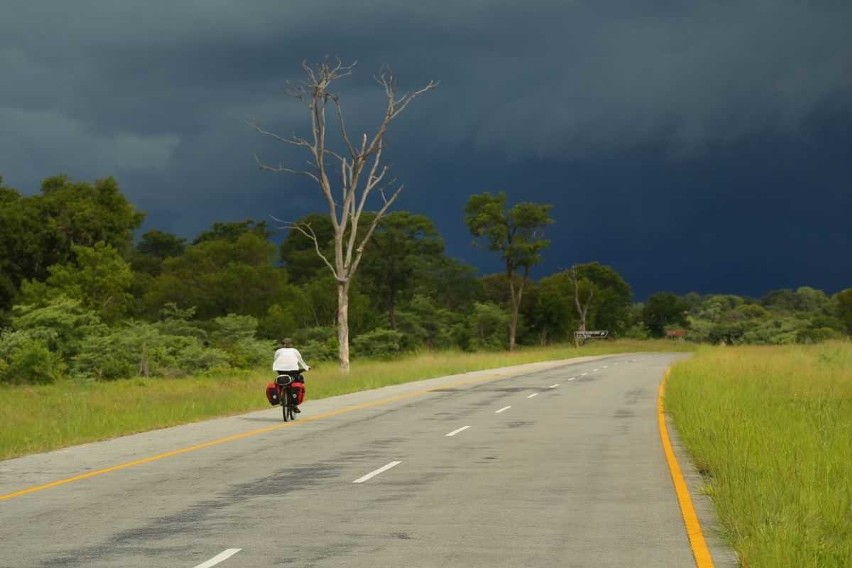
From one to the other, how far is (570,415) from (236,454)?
10410mm

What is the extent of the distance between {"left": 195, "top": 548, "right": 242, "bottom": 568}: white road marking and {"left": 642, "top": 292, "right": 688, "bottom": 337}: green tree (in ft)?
438

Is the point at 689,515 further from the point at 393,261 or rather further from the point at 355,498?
the point at 393,261

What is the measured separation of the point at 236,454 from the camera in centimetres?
1716

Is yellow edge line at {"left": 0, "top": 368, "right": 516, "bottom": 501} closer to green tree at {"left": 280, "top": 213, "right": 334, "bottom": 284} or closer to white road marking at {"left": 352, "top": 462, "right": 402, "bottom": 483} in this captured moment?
white road marking at {"left": 352, "top": 462, "right": 402, "bottom": 483}

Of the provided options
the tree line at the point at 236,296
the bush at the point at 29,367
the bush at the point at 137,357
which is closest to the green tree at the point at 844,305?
the tree line at the point at 236,296

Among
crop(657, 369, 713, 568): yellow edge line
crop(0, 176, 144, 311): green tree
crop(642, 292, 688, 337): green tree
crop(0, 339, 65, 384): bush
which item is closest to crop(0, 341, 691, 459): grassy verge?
crop(0, 339, 65, 384): bush

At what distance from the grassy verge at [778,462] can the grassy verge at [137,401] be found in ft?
36.9

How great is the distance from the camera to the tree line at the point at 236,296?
46.7m

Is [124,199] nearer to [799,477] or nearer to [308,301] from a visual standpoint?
[308,301]

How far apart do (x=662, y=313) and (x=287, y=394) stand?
395ft

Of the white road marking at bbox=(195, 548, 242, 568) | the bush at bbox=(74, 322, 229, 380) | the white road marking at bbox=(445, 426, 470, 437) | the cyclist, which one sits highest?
the bush at bbox=(74, 322, 229, 380)

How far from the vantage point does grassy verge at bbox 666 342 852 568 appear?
8.40 meters

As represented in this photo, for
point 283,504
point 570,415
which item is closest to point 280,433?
point 570,415

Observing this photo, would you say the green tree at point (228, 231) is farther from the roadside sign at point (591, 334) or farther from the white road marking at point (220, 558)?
the white road marking at point (220, 558)
